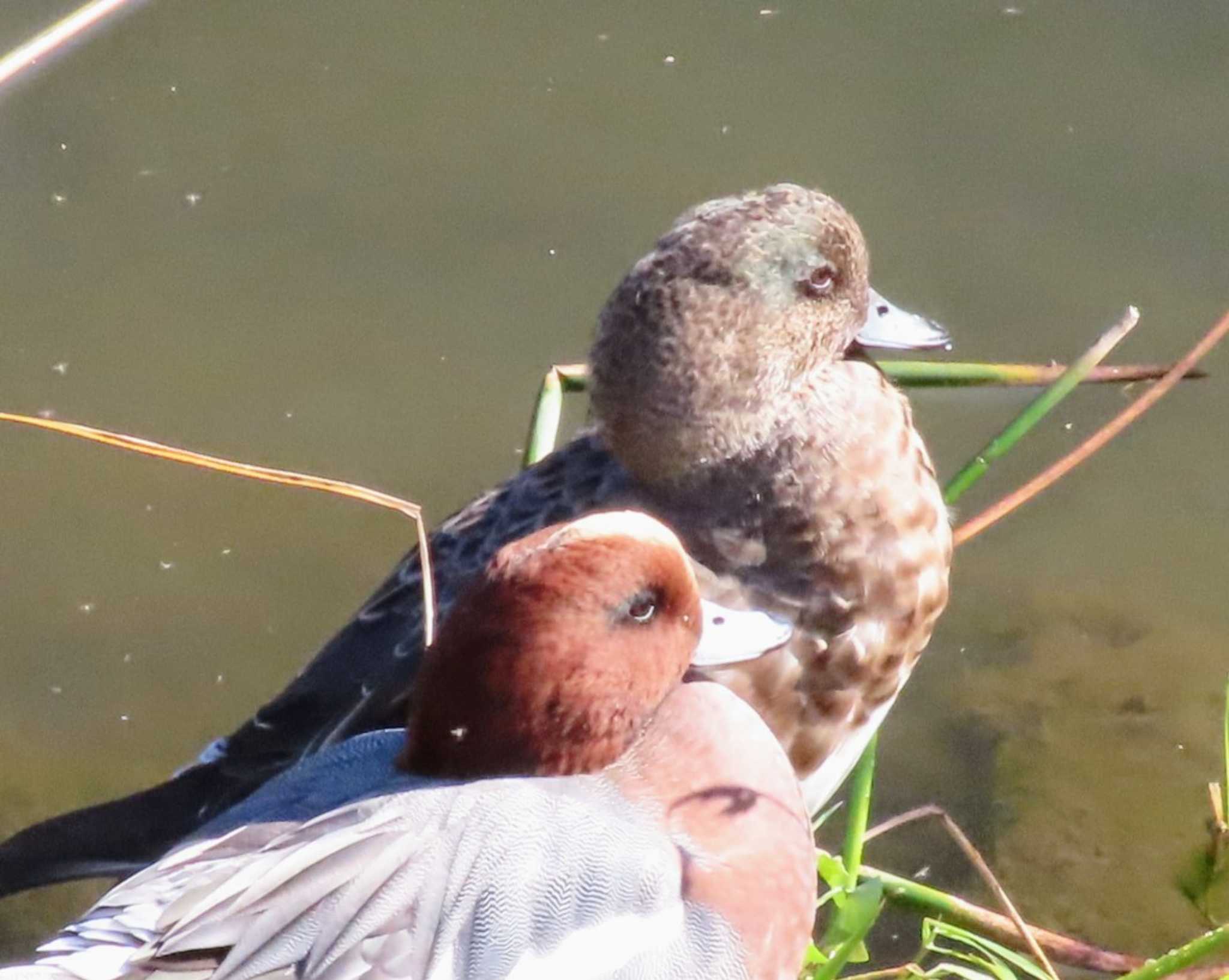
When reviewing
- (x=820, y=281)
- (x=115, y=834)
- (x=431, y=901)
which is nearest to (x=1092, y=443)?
(x=820, y=281)

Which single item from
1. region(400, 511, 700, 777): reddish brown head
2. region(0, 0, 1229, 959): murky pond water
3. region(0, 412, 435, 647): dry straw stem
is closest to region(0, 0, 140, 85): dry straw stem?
region(0, 412, 435, 647): dry straw stem

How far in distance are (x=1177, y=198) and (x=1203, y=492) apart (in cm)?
69

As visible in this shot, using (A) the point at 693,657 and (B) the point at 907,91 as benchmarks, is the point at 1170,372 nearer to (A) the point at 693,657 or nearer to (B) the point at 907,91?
(A) the point at 693,657

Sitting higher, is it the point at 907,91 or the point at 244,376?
the point at 907,91

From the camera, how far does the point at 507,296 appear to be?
13.4ft

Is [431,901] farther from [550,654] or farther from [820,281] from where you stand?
[820,281]

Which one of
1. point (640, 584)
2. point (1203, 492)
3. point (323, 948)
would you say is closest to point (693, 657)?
point (640, 584)

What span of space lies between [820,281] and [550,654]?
798 millimetres

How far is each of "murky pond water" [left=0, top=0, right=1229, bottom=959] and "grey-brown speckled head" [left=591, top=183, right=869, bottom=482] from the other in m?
1.09

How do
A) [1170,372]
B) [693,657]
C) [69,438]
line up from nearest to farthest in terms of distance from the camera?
[693,657] < [1170,372] < [69,438]

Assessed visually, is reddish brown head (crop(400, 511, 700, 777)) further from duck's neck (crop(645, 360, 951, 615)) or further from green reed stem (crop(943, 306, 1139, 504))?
green reed stem (crop(943, 306, 1139, 504))

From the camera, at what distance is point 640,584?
2035 millimetres

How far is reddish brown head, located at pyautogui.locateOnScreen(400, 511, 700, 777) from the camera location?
1975mm

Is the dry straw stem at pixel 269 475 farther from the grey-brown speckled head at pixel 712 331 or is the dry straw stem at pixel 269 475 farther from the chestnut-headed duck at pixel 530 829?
the grey-brown speckled head at pixel 712 331
